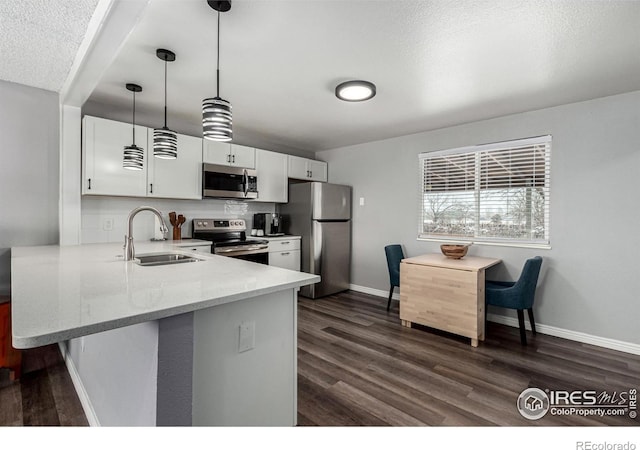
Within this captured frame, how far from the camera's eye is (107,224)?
3324 mm

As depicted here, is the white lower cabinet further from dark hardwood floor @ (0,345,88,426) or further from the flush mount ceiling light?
dark hardwood floor @ (0,345,88,426)

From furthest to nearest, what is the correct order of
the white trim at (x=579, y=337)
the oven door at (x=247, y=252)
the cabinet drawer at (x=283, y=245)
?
1. the cabinet drawer at (x=283, y=245)
2. the oven door at (x=247, y=252)
3. the white trim at (x=579, y=337)

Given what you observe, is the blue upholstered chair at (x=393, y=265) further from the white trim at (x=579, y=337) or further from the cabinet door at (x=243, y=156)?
the cabinet door at (x=243, y=156)

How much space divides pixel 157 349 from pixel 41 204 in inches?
100

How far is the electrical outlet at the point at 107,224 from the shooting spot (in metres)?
3.30

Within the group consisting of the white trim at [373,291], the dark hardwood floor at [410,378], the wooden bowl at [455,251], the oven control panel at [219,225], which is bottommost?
the dark hardwood floor at [410,378]

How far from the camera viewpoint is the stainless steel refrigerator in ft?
14.5

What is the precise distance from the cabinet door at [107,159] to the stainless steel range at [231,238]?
2.83 ft

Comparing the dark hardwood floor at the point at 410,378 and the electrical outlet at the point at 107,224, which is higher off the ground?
the electrical outlet at the point at 107,224

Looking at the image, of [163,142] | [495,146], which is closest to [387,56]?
[163,142]

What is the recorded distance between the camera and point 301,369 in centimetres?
240

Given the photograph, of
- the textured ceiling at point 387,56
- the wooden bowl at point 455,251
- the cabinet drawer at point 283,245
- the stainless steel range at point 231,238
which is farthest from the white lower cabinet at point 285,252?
the wooden bowl at point 455,251

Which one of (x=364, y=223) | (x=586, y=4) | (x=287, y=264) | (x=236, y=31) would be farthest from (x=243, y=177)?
(x=586, y=4)
